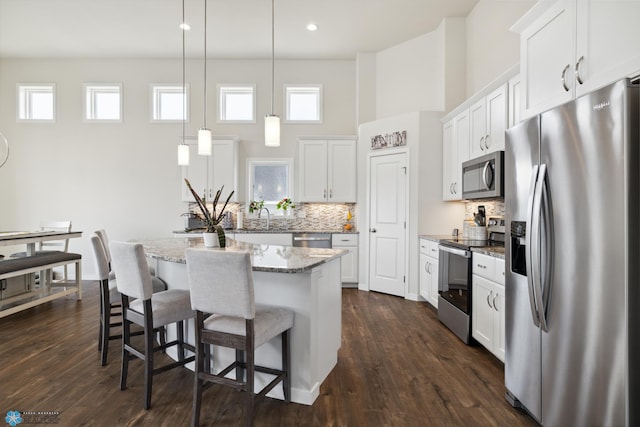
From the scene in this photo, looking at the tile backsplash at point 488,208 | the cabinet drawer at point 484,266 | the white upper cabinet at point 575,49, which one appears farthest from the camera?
the tile backsplash at point 488,208

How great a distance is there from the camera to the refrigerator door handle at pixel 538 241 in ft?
5.75

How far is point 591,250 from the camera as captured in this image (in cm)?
150

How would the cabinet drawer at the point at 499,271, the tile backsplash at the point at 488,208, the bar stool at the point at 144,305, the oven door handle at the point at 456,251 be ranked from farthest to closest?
the tile backsplash at the point at 488,208
the oven door handle at the point at 456,251
the cabinet drawer at the point at 499,271
the bar stool at the point at 144,305

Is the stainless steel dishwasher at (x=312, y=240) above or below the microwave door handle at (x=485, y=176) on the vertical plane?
below

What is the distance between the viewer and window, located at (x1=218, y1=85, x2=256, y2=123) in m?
6.00

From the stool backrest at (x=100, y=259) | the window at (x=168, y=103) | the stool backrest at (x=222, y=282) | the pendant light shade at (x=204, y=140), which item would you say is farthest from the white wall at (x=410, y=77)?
the stool backrest at (x=100, y=259)

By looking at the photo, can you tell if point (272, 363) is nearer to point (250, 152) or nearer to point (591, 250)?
point (591, 250)

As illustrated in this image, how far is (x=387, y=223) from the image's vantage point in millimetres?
5020

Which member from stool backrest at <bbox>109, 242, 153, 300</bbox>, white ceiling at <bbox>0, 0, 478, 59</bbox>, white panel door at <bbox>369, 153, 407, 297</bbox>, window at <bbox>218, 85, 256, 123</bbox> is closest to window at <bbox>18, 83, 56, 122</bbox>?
white ceiling at <bbox>0, 0, 478, 59</bbox>

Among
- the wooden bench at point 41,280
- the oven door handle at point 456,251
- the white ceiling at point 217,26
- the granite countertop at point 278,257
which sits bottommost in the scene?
the wooden bench at point 41,280

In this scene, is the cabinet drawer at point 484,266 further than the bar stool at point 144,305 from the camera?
Yes

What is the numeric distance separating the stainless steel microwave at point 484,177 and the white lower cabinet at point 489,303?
718mm

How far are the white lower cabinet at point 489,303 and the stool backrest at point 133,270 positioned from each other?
8.37ft

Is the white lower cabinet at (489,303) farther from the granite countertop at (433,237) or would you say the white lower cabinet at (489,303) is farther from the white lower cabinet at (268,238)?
the white lower cabinet at (268,238)
